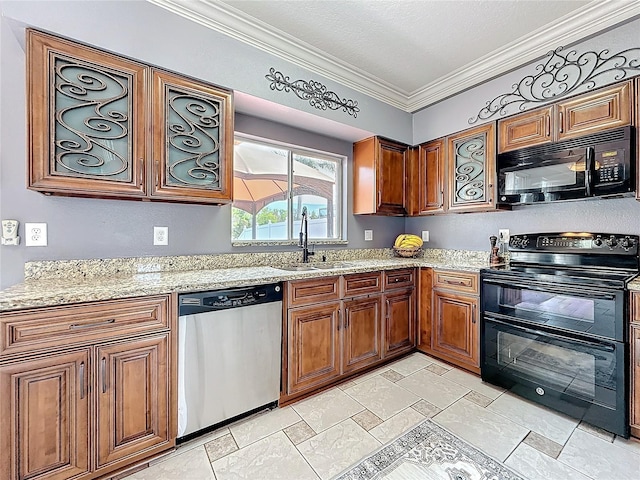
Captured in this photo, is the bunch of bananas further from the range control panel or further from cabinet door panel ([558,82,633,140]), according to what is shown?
cabinet door panel ([558,82,633,140])

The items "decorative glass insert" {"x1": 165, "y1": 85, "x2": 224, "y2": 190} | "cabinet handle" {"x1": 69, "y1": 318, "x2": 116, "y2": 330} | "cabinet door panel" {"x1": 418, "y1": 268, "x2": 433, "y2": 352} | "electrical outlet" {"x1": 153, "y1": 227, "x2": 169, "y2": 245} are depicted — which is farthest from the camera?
"cabinet door panel" {"x1": 418, "y1": 268, "x2": 433, "y2": 352}

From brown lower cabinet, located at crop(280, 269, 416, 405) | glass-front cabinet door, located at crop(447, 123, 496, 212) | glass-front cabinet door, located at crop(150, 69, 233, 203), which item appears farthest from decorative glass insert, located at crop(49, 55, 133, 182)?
glass-front cabinet door, located at crop(447, 123, 496, 212)

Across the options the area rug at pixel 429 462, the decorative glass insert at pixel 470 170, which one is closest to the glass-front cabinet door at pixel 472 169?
the decorative glass insert at pixel 470 170

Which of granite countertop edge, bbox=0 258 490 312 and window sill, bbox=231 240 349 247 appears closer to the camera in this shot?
granite countertop edge, bbox=0 258 490 312

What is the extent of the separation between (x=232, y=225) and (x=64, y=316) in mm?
1326

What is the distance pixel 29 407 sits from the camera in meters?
1.27

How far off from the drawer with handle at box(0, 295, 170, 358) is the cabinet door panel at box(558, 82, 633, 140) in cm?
301

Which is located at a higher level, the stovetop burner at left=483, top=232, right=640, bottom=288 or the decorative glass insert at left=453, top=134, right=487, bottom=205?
the decorative glass insert at left=453, top=134, right=487, bottom=205

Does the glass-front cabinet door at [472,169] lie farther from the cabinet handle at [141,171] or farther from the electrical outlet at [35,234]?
the electrical outlet at [35,234]

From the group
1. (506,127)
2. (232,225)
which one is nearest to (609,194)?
(506,127)

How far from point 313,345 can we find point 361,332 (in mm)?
509

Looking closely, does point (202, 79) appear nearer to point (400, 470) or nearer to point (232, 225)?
point (232, 225)

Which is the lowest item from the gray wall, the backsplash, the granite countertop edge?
the granite countertop edge

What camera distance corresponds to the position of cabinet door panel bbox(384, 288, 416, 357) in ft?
8.96
